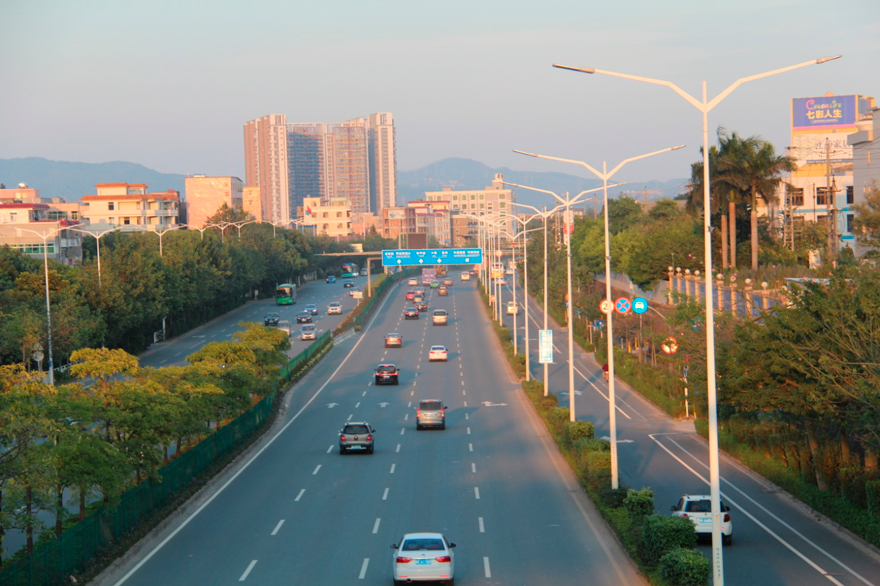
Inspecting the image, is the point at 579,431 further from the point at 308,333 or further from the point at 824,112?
the point at 824,112

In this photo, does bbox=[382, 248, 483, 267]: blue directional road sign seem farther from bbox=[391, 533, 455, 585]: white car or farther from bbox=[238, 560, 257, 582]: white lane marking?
bbox=[391, 533, 455, 585]: white car

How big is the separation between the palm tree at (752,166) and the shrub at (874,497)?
33.4 metres

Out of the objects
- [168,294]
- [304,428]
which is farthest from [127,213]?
[304,428]

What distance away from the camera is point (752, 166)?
5669 centimetres

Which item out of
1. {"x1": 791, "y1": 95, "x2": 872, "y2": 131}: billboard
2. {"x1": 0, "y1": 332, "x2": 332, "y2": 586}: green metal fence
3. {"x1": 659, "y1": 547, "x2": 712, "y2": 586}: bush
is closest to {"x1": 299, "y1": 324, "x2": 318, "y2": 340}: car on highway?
{"x1": 0, "y1": 332, "x2": 332, "y2": 586}: green metal fence

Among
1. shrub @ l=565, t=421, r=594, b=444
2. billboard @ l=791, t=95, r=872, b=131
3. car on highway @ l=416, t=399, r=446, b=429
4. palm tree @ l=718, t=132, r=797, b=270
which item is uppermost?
billboard @ l=791, t=95, r=872, b=131

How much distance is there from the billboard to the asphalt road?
5316 cm

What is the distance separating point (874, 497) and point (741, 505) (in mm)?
5550

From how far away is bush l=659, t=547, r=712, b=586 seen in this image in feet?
60.2

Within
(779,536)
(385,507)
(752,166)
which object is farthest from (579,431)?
(752,166)

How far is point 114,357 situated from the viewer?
86.2ft

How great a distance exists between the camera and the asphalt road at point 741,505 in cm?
2209

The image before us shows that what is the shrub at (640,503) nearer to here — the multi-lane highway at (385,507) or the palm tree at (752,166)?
the multi-lane highway at (385,507)

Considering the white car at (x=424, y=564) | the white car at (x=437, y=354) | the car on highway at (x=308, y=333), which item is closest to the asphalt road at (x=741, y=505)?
the white car at (x=424, y=564)
